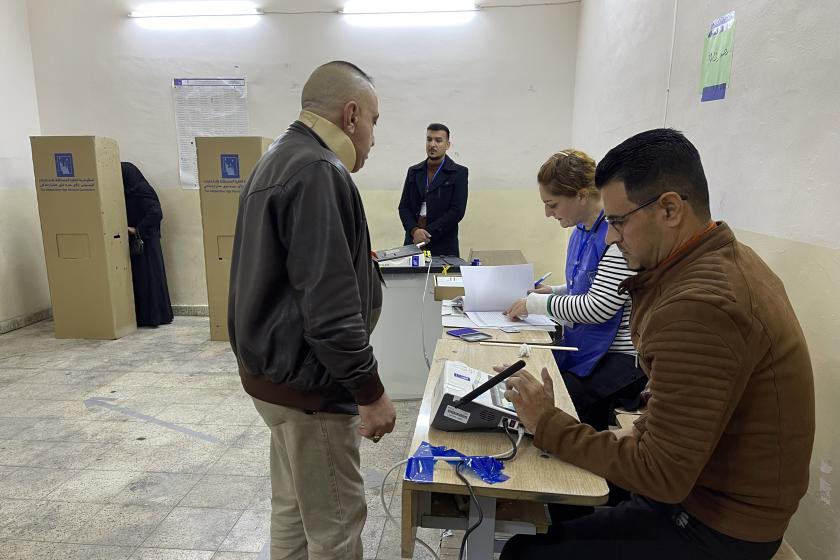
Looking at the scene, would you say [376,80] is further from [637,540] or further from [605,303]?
[637,540]

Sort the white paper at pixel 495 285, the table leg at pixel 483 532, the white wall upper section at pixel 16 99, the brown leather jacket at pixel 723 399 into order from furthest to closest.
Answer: the white wall upper section at pixel 16 99
the white paper at pixel 495 285
the table leg at pixel 483 532
the brown leather jacket at pixel 723 399

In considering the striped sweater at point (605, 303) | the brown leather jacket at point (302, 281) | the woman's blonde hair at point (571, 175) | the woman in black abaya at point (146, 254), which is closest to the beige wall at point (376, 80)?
the woman in black abaya at point (146, 254)

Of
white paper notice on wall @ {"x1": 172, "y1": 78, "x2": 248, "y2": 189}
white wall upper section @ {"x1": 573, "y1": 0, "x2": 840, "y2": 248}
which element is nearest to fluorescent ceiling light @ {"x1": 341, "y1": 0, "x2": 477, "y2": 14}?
white paper notice on wall @ {"x1": 172, "y1": 78, "x2": 248, "y2": 189}

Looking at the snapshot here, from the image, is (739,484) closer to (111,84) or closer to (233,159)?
(233,159)

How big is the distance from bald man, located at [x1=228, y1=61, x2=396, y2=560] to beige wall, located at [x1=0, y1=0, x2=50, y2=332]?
4.39 m

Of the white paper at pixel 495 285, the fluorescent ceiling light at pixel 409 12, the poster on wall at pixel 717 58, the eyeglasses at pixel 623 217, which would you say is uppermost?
the fluorescent ceiling light at pixel 409 12

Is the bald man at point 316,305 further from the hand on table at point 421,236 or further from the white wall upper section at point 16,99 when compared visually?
the white wall upper section at point 16,99

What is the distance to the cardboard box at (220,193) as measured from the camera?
4074 millimetres

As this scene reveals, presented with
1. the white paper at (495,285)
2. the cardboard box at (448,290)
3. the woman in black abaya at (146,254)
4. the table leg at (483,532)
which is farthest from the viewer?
the woman in black abaya at (146,254)

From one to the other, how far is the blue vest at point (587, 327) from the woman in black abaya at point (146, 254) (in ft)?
13.0

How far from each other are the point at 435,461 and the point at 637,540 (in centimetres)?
42

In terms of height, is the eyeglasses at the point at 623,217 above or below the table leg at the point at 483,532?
above

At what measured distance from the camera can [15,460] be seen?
247 centimetres

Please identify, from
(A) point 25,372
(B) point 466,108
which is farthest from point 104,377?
(B) point 466,108
